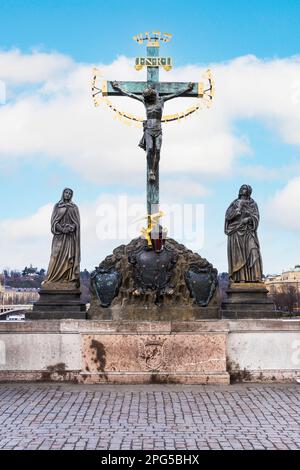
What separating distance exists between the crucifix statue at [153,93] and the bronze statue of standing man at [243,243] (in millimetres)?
2003

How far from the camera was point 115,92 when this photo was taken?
14.8 metres

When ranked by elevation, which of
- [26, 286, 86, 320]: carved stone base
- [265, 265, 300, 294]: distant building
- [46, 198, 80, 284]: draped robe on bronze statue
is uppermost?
[265, 265, 300, 294]: distant building

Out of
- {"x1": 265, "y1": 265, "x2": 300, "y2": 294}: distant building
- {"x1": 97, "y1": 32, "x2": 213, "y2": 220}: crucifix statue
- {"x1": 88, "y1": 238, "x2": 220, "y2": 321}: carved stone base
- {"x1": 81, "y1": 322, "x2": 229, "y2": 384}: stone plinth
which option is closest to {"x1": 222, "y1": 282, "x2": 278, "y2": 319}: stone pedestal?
{"x1": 88, "y1": 238, "x2": 220, "y2": 321}: carved stone base

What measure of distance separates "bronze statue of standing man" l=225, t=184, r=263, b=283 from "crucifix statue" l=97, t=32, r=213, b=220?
78.9 inches

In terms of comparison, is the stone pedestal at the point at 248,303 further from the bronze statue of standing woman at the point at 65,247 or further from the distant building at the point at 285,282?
the distant building at the point at 285,282

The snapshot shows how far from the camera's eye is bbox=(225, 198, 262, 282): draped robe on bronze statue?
42.6 feet

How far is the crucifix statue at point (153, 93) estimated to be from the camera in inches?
557

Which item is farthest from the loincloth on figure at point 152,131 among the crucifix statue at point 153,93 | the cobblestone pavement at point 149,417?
the cobblestone pavement at point 149,417

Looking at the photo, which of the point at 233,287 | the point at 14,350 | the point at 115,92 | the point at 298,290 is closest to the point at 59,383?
the point at 14,350

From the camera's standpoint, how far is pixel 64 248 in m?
13.0


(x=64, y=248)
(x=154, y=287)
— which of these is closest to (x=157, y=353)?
(x=154, y=287)

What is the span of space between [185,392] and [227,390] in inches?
32.7

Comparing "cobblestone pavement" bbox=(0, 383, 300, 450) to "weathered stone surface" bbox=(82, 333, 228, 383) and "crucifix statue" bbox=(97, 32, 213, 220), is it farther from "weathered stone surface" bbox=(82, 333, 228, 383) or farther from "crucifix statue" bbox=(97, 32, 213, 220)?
"crucifix statue" bbox=(97, 32, 213, 220)

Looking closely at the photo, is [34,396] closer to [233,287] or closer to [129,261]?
[129,261]
